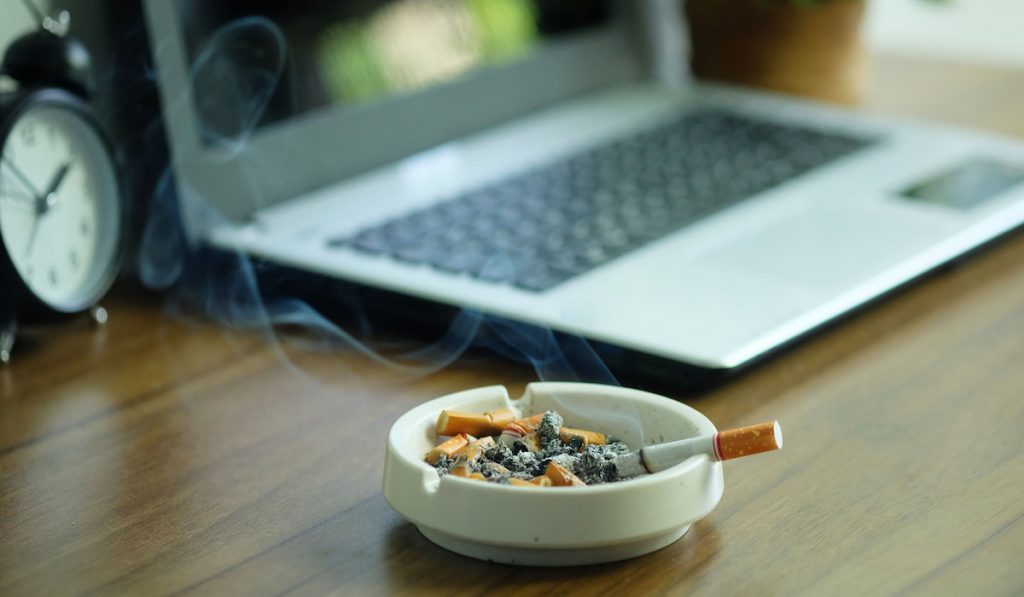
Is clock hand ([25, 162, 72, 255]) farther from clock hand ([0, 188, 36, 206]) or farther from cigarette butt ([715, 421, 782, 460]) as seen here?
cigarette butt ([715, 421, 782, 460])

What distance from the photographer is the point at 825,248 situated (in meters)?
0.92

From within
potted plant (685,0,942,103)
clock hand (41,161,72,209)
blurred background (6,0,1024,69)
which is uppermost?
clock hand (41,161,72,209)

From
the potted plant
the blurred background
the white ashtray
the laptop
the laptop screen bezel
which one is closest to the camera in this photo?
the white ashtray

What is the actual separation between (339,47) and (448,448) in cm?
57

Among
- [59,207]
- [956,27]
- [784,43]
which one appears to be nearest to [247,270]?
[59,207]

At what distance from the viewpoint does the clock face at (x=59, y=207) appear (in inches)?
33.6

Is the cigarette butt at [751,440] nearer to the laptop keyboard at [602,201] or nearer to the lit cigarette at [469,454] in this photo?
the lit cigarette at [469,454]

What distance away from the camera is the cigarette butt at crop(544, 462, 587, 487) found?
59 cm

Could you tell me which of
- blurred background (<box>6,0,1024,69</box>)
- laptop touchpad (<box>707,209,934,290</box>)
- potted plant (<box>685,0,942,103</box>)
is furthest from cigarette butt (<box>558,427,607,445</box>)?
blurred background (<box>6,0,1024,69</box>)

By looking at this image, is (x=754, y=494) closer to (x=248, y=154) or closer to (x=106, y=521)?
(x=106, y=521)

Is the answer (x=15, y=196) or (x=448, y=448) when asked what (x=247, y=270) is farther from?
(x=448, y=448)

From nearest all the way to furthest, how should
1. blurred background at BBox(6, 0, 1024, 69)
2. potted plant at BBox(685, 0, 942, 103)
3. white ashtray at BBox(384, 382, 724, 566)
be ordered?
white ashtray at BBox(384, 382, 724, 566), potted plant at BBox(685, 0, 942, 103), blurred background at BBox(6, 0, 1024, 69)

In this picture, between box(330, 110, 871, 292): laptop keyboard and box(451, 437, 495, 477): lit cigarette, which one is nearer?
box(451, 437, 495, 477): lit cigarette

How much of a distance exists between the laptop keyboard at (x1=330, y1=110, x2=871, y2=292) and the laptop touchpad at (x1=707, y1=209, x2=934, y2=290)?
62mm
